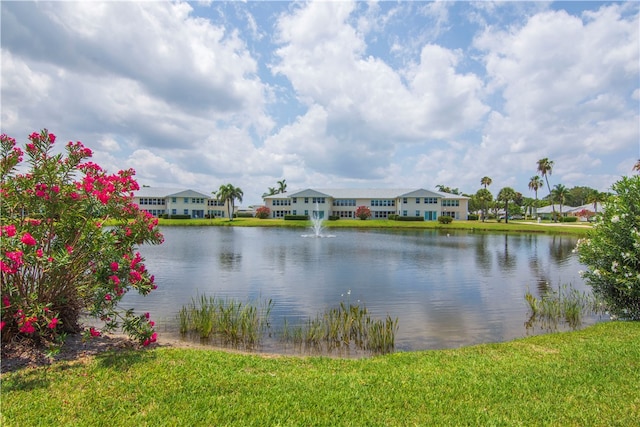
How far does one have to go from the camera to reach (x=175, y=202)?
85875 millimetres

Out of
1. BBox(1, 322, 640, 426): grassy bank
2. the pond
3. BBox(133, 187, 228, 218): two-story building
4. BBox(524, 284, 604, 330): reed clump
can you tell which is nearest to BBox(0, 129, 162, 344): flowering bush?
BBox(1, 322, 640, 426): grassy bank

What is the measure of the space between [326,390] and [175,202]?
86.3m

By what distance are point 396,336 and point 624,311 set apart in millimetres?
6592

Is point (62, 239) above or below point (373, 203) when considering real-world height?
below

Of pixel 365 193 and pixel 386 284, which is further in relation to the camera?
pixel 365 193

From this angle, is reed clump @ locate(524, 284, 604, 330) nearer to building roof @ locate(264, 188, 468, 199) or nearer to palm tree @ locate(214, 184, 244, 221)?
building roof @ locate(264, 188, 468, 199)

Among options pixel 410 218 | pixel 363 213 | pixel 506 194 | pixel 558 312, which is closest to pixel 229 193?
pixel 363 213

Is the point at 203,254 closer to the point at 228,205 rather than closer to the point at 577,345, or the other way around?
the point at 577,345

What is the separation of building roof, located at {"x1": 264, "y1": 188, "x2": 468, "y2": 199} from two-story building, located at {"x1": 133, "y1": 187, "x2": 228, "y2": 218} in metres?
15.5

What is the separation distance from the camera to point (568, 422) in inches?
193

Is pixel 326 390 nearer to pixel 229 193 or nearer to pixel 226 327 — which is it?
pixel 226 327

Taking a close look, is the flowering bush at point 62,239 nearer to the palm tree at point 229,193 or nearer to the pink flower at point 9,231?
the pink flower at point 9,231

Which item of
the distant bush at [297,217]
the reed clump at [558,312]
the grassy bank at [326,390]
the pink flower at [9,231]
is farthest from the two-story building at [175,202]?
the grassy bank at [326,390]

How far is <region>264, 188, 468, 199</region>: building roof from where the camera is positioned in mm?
76812
